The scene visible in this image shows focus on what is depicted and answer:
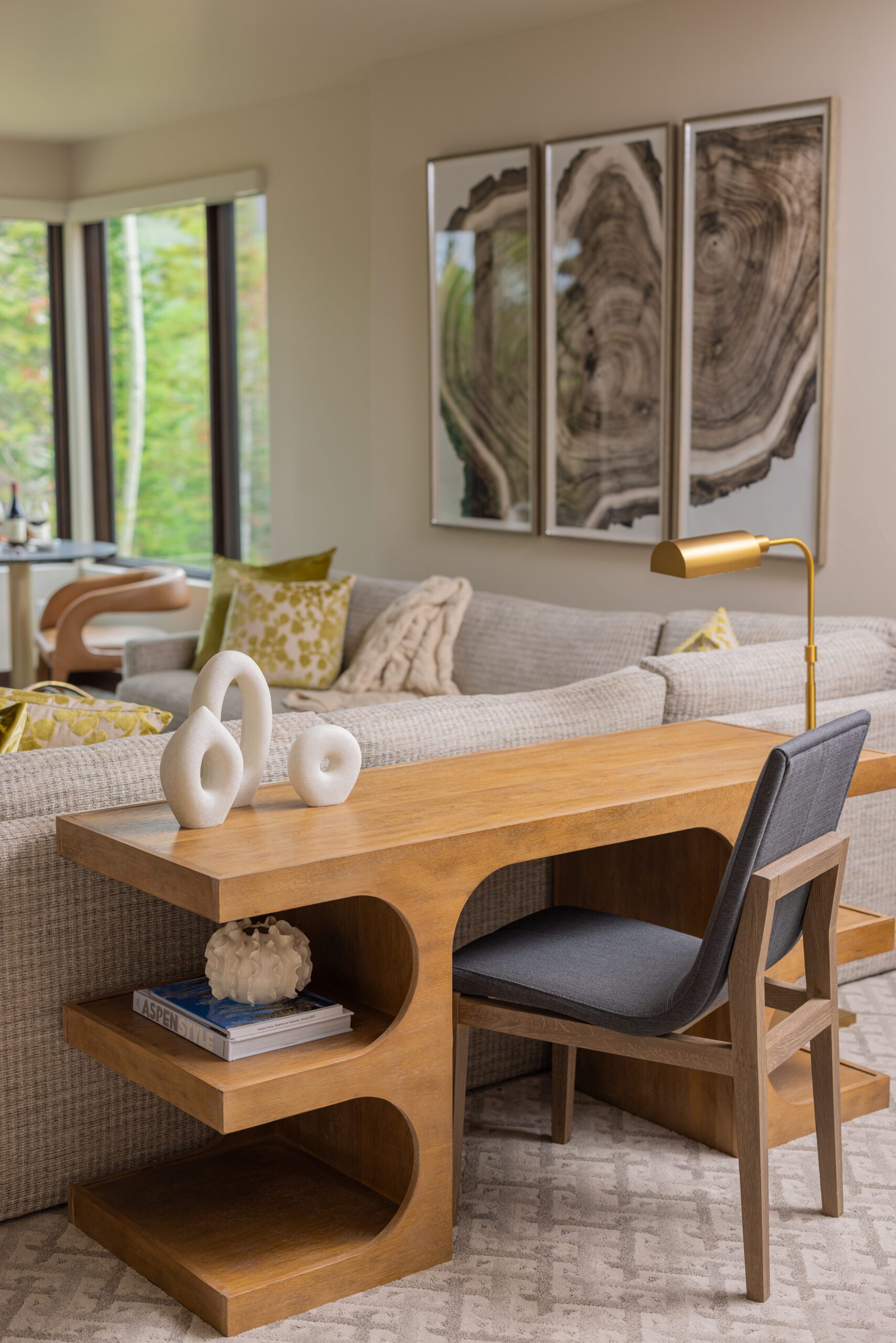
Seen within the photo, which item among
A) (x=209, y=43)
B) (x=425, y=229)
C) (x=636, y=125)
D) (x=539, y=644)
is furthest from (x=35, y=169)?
(x=539, y=644)

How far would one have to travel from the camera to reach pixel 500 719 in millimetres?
2604

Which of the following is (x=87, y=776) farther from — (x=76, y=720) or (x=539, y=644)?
(x=539, y=644)

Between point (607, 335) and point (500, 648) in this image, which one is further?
point (607, 335)

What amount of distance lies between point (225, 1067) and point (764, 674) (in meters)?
1.58

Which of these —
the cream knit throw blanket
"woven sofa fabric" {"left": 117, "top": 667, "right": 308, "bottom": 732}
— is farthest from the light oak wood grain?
"woven sofa fabric" {"left": 117, "top": 667, "right": 308, "bottom": 732}

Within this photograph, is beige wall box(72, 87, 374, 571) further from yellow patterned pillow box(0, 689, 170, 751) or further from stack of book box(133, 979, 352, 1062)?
stack of book box(133, 979, 352, 1062)

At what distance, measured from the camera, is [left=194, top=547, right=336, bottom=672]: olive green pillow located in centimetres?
497

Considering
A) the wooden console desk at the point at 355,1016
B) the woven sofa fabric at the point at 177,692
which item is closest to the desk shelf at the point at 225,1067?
the wooden console desk at the point at 355,1016

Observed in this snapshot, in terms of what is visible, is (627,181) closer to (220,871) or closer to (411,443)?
(411,443)

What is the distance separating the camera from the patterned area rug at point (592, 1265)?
1934 mm

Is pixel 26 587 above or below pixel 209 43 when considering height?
below

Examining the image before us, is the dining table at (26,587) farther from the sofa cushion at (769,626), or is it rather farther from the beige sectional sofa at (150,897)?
the beige sectional sofa at (150,897)

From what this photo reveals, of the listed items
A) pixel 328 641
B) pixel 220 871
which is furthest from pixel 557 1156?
pixel 328 641

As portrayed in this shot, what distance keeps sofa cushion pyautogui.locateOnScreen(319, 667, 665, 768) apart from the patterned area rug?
68cm
